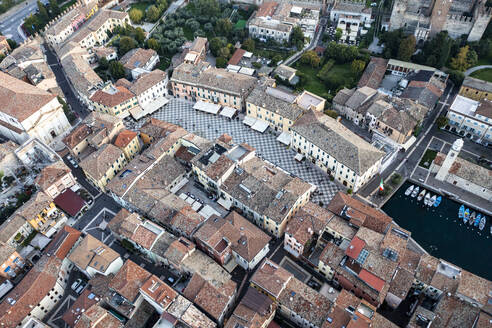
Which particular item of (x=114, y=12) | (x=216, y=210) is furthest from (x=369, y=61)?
(x=114, y=12)

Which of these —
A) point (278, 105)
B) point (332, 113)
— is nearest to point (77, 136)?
point (278, 105)

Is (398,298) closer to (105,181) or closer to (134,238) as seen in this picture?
(134,238)

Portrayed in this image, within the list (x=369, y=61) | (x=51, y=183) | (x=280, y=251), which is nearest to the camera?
(x=280, y=251)

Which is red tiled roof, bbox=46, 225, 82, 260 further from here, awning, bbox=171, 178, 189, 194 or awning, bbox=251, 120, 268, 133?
awning, bbox=251, 120, 268, 133

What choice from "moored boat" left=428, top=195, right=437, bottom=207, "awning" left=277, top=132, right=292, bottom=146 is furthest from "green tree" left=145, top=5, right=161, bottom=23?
"moored boat" left=428, top=195, right=437, bottom=207

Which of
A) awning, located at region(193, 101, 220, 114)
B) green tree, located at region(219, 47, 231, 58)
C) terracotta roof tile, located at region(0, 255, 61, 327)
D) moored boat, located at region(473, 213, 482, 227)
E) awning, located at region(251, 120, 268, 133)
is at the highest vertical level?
green tree, located at region(219, 47, 231, 58)

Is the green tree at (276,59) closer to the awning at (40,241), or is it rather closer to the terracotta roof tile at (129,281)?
the terracotta roof tile at (129,281)

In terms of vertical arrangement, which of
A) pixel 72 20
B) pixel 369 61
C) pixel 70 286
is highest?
pixel 72 20
